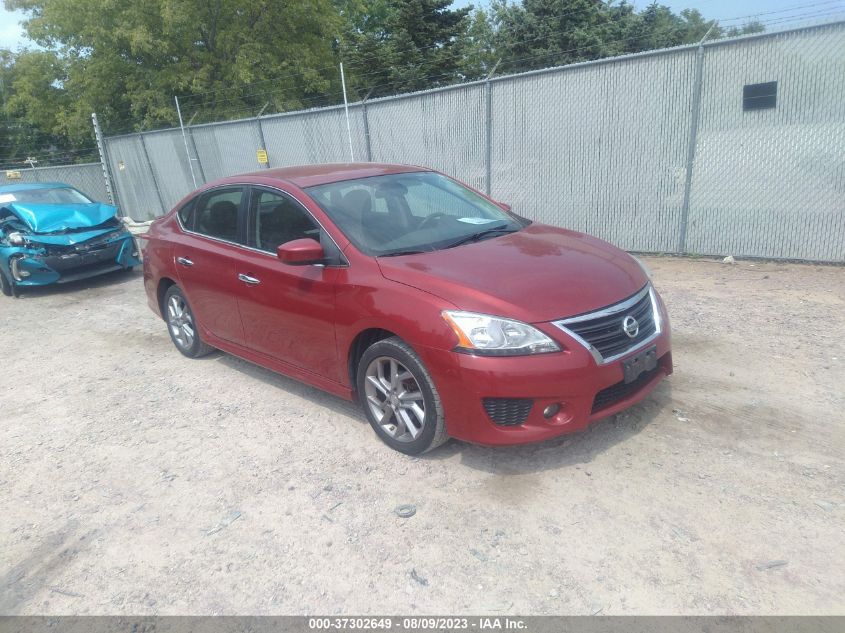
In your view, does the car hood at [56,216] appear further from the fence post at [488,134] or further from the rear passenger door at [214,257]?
the fence post at [488,134]

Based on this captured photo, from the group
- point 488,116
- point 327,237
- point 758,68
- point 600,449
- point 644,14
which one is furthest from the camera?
point 644,14

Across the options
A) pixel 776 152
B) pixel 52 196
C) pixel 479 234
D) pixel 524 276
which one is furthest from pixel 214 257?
pixel 52 196

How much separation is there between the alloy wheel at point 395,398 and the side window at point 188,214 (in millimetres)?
2608

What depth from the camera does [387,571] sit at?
9.49 ft

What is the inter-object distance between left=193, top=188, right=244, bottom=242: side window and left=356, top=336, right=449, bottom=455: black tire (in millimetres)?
1765

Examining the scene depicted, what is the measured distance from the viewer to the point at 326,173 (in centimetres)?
479

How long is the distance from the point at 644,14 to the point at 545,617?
30.5 m

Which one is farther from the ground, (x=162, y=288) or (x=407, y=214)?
(x=407, y=214)

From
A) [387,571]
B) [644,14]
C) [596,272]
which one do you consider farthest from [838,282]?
[644,14]

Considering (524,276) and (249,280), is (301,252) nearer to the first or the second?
(249,280)

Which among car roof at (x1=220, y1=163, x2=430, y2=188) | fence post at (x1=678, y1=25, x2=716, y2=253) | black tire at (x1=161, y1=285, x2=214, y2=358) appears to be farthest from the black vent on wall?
black tire at (x1=161, y1=285, x2=214, y2=358)

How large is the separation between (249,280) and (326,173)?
0.99 m

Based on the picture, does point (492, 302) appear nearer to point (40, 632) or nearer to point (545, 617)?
point (545, 617)

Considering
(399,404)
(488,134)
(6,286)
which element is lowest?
(6,286)
